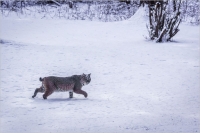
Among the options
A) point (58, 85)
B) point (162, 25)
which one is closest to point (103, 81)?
point (58, 85)

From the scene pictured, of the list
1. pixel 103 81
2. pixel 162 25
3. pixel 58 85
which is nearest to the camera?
pixel 58 85

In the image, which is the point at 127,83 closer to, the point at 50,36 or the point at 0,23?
the point at 50,36

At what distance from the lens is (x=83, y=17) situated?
16.3 metres

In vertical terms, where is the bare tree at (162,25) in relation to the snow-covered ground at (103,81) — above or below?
above

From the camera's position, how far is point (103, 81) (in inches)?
230

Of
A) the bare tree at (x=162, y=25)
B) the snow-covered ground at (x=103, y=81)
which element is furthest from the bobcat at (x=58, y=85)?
the bare tree at (x=162, y=25)

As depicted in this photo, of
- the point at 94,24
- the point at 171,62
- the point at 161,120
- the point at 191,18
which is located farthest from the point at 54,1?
the point at 161,120

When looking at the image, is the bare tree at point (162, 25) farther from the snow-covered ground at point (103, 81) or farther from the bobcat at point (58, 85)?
the bobcat at point (58, 85)

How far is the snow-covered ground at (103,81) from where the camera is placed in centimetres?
375

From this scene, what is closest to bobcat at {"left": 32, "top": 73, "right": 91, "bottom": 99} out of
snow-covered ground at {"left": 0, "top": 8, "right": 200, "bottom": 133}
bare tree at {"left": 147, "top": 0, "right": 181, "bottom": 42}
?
snow-covered ground at {"left": 0, "top": 8, "right": 200, "bottom": 133}

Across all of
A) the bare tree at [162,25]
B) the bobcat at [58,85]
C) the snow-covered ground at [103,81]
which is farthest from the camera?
the bare tree at [162,25]

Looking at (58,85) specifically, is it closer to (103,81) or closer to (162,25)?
(103,81)

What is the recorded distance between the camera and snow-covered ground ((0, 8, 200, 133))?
12.3ft

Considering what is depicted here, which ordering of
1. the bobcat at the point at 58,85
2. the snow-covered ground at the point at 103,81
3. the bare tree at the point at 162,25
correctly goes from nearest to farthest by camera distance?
the snow-covered ground at the point at 103,81, the bobcat at the point at 58,85, the bare tree at the point at 162,25
